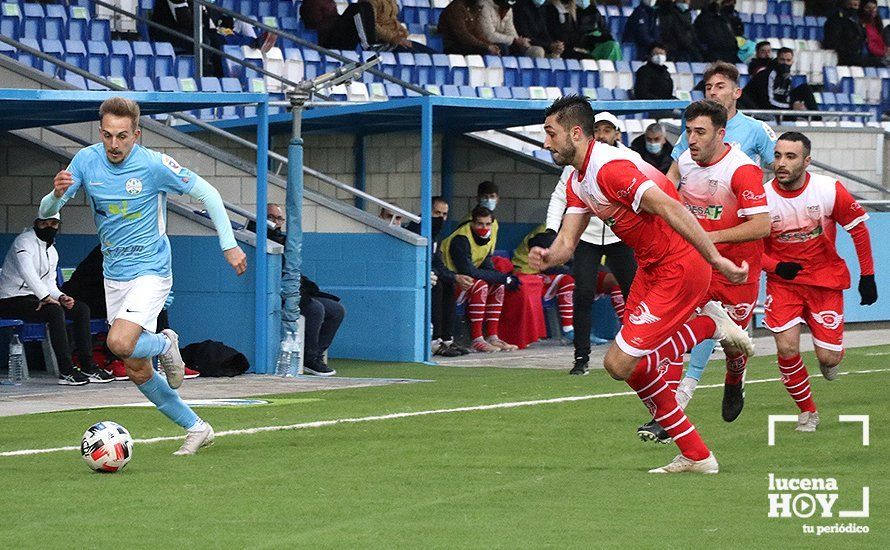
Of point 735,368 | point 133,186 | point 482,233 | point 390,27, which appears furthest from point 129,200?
point 390,27

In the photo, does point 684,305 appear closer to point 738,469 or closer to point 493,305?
point 738,469

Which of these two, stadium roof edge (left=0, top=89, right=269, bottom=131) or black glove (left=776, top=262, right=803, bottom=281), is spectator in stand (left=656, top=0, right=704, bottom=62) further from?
black glove (left=776, top=262, right=803, bottom=281)

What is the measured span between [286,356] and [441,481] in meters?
6.90

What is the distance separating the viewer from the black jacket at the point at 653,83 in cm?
2297

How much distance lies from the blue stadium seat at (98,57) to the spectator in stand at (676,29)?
10695 millimetres

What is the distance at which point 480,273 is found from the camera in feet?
57.1

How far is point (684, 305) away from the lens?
325 inches

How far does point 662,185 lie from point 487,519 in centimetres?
212

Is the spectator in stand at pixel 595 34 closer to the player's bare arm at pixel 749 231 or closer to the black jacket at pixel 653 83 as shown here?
the black jacket at pixel 653 83

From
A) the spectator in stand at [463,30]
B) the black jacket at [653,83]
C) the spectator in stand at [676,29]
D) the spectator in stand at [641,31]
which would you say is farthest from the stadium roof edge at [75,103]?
the spectator in stand at [676,29]

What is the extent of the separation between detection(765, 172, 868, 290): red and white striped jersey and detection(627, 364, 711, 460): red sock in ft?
8.71

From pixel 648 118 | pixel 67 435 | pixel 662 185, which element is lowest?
pixel 67 435

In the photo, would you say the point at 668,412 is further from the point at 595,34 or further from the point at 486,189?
the point at 595,34

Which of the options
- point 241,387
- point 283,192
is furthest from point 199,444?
point 283,192
